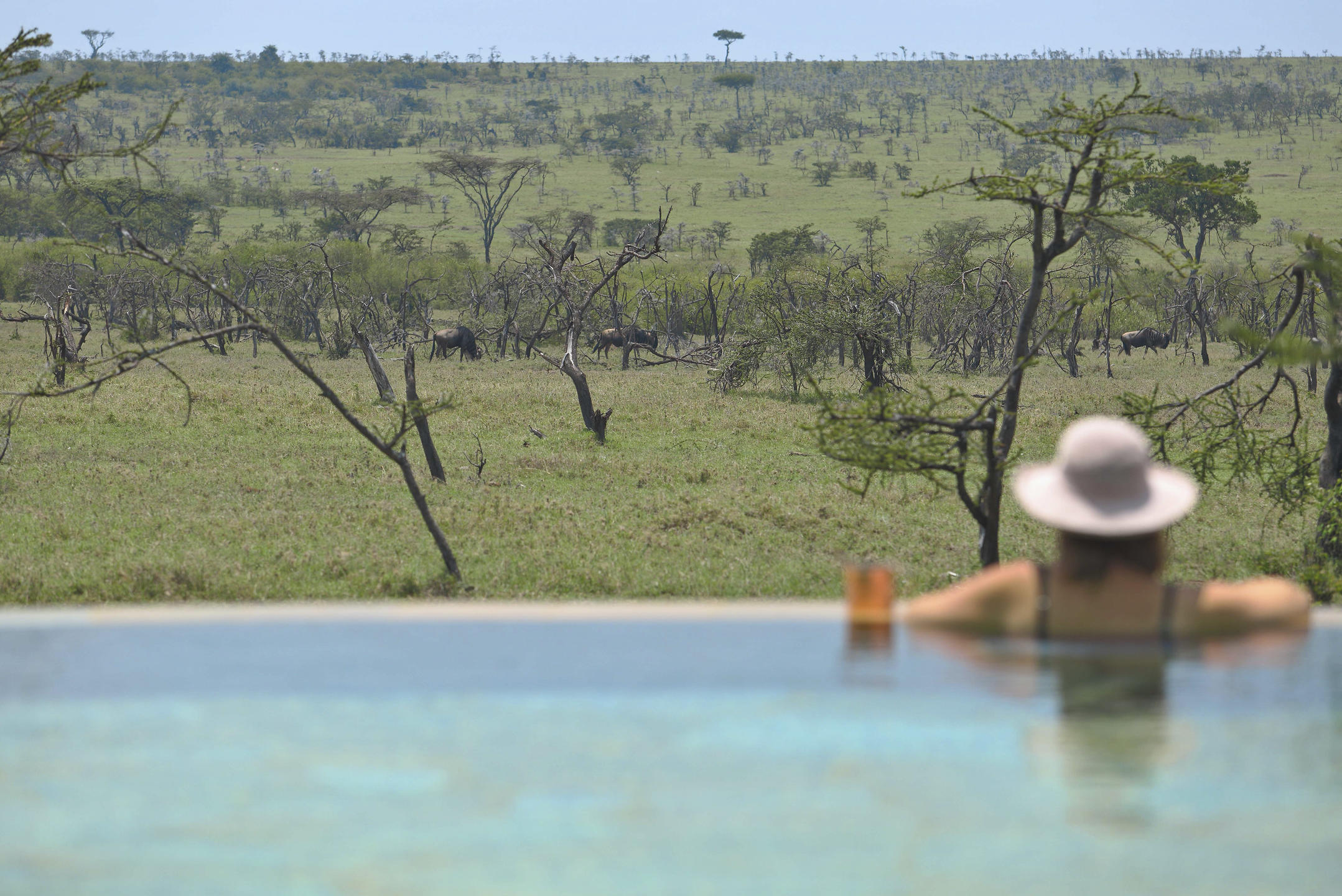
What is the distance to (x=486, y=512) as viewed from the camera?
11461mm

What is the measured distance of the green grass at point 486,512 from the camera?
9031mm

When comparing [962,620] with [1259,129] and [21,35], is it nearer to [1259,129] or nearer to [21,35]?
[21,35]

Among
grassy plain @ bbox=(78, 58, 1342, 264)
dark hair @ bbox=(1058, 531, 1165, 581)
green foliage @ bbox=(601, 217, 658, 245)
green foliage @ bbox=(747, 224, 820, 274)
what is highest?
grassy plain @ bbox=(78, 58, 1342, 264)

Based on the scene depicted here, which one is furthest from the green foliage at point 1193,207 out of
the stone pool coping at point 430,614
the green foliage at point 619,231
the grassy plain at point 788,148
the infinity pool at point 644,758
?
the infinity pool at point 644,758

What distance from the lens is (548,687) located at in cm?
441

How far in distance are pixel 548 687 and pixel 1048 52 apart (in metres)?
147

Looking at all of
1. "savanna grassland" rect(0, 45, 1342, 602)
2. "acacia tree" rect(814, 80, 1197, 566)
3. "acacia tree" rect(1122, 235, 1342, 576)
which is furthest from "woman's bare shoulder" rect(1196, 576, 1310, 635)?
"acacia tree" rect(1122, 235, 1342, 576)

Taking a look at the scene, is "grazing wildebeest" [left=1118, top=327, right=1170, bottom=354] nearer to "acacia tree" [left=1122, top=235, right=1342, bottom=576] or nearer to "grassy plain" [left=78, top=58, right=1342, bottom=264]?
"grassy plain" [left=78, top=58, right=1342, bottom=264]

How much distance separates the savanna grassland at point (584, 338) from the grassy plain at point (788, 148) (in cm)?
58

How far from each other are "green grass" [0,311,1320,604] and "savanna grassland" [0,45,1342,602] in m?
0.05

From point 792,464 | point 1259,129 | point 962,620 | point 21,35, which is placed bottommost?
point 792,464

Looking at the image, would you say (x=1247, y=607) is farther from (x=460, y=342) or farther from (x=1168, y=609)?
(x=460, y=342)

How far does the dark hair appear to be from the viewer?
133 inches

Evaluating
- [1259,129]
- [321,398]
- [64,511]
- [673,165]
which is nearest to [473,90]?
[673,165]
